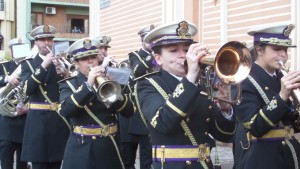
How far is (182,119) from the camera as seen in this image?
141 inches

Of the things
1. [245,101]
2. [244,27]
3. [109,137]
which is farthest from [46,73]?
[244,27]

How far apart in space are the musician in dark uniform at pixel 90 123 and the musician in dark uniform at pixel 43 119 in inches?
59.8

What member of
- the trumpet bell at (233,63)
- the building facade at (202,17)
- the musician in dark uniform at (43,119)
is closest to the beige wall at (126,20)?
the building facade at (202,17)

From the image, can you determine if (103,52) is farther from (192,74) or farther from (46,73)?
(192,74)

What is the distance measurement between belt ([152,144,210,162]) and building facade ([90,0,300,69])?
3.65 metres

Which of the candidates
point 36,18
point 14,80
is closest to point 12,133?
point 14,80

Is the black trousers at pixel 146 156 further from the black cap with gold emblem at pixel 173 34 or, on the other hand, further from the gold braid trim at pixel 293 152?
the black cap with gold emblem at pixel 173 34

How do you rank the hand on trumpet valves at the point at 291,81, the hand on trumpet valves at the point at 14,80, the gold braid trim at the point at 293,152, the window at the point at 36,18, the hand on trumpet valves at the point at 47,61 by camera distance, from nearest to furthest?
the hand on trumpet valves at the point at 291,81, the gold braid trim at the point at 293,152, the hand on trumpet valves at the point at 47,61, the hand on trumpet valves at the point at 14,80, the window at the point at 36,18

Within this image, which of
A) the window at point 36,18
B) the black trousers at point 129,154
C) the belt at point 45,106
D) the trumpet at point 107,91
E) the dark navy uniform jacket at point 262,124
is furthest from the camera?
the window at point 36,18

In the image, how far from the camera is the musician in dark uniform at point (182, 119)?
146 inches

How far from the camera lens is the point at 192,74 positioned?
3408 mm

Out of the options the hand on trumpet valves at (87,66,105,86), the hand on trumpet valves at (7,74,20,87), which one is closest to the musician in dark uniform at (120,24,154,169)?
the hand on trumpet valves at (7,74,20,87)

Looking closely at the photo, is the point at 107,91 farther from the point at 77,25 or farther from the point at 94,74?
the point at 77,25

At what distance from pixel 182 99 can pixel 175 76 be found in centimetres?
39
